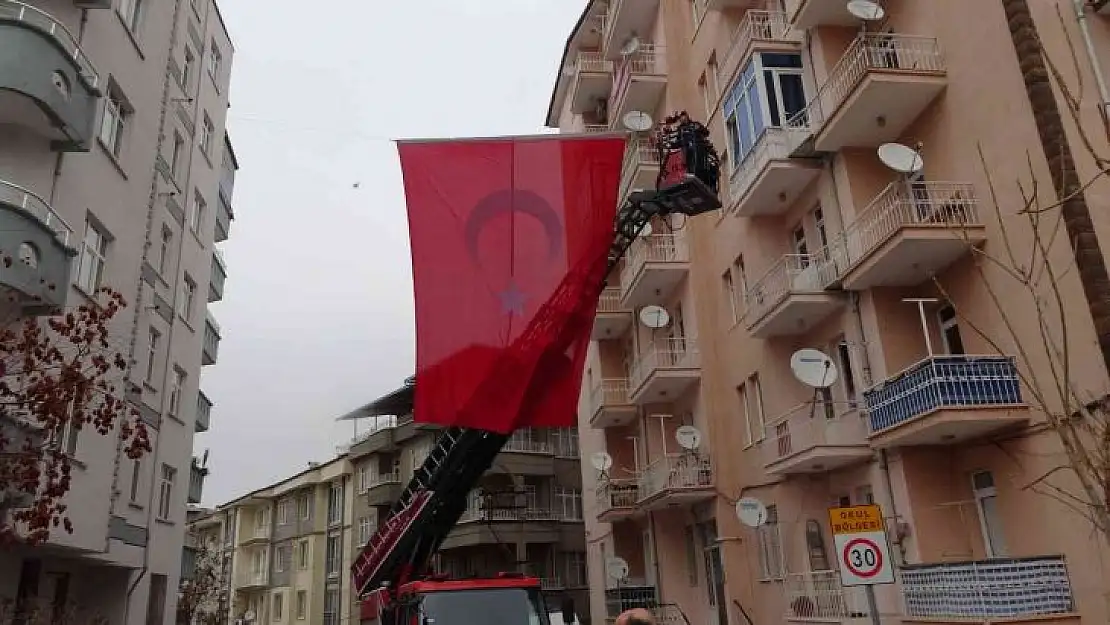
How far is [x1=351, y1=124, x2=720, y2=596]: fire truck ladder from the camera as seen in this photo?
14938mm

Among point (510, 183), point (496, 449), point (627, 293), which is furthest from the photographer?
point (627, 293)

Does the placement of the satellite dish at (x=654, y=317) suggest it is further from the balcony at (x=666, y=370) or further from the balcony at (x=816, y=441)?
the balcony at (x=816, y=441)

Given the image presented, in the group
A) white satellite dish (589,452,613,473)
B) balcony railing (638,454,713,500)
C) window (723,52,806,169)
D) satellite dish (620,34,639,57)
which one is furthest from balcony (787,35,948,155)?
white satellite dish (589,452,613,473)

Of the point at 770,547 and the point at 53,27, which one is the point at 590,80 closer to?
the point at 770,547

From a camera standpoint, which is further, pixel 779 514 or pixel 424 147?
pixel 779 514

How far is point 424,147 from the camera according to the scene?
1492 centimetres

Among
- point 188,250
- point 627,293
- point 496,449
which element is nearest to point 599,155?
point 496,449

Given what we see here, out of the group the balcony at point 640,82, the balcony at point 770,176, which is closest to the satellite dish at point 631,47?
the balcony at point 640,82

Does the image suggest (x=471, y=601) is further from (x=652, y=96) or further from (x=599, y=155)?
(x=652, y=96)

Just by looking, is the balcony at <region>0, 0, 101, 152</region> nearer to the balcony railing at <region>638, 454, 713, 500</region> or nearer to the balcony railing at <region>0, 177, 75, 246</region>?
the balcony railing at <region>0, 177, 75, 246</region>

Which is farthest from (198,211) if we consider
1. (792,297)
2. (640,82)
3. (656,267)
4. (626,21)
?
(792,297)

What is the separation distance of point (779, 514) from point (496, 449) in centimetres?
743

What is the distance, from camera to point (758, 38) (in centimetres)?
1961

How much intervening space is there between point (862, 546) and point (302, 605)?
53.1 metres
